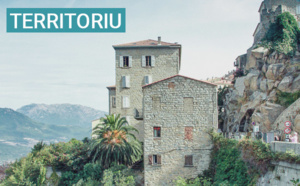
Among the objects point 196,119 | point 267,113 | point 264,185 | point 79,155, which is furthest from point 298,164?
point 79,155

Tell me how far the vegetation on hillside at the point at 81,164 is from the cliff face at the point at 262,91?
1121cm

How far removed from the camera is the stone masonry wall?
133 ft

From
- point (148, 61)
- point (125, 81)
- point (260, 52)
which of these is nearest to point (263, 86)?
point (260, 52)

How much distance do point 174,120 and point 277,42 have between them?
17.5 m

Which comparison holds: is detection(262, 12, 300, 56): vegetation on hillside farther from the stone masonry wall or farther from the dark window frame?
the dark window frame

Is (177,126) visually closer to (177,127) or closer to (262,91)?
(177,127)

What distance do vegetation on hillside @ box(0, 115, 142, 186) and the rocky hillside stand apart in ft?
37.0

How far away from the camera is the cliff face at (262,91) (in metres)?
31.9

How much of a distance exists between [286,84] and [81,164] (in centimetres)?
2000

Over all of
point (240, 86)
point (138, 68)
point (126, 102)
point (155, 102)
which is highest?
point (138, 68)

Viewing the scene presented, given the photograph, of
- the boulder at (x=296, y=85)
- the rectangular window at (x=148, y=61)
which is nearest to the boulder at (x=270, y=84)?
the boulder at (x=296, y=85)

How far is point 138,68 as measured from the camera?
1613 inches

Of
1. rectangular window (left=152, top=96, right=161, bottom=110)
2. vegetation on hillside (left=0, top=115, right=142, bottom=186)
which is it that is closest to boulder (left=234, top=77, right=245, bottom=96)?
vegetation on hillside (left=0, top=115, right=142, bottom=186)

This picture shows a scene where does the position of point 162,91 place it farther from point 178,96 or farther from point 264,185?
point 264,185
